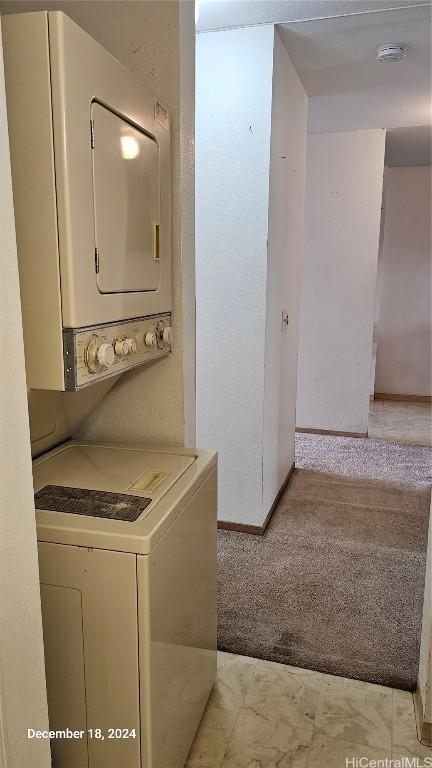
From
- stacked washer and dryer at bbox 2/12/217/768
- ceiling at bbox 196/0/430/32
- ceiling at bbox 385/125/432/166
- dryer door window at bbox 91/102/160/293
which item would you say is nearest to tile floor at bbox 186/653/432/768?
stacked washer and dryer at bbox 2/12/217/768

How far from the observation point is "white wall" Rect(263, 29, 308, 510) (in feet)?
9.04

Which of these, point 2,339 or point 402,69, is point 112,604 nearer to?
point 2,339

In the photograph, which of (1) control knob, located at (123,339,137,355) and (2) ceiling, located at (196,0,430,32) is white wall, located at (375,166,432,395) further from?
(1) control knob, located at (123,339,137,355)

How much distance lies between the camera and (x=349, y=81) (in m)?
3.31

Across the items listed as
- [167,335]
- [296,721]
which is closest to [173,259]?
[167,335]

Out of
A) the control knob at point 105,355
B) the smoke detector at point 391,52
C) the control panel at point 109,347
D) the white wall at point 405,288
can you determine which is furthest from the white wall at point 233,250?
the white wall at point 405,288

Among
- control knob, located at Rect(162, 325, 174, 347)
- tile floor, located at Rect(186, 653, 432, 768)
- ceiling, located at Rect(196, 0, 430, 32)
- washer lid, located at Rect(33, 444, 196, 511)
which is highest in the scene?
ceiling, located at Rect(196, 0, 430, 32)

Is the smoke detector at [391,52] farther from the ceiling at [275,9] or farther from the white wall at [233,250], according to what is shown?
the white wall at [233,250]

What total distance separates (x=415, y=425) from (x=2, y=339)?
4.98 m

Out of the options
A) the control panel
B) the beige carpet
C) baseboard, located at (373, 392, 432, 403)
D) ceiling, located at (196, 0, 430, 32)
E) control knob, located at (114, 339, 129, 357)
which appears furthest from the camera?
baseboard, located at (373, 392, 432, 403)

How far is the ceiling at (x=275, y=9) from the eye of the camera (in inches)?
92.4

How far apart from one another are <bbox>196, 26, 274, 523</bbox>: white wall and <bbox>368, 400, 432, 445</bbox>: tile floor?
229cm

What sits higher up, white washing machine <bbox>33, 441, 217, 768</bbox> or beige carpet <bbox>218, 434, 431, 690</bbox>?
white washing machine <bbox>33, 441, 217, 768</bbox>

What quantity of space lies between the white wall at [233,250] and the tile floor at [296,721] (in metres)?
1.11
